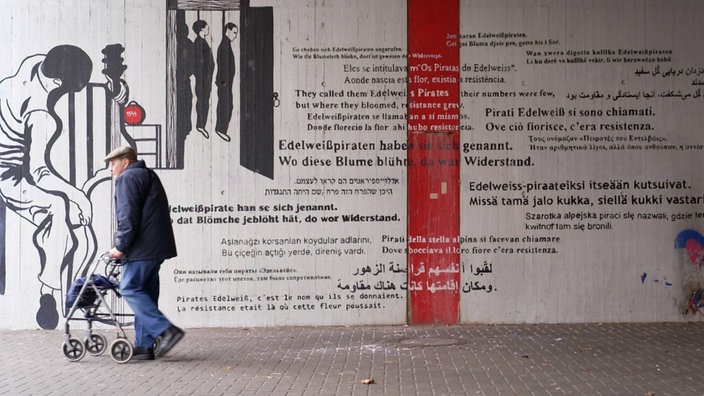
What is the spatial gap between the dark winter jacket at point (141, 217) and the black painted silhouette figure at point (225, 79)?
213 centimetres

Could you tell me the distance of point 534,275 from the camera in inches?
449

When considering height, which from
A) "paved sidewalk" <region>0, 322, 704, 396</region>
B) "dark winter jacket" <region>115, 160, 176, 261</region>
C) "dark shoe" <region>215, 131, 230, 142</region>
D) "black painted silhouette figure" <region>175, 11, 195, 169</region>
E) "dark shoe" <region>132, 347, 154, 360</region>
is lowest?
"paved sidewalk" <region>0, 322, 704, 396</region>

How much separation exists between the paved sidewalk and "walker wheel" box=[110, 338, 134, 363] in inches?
3.2

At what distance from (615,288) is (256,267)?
13.5ft

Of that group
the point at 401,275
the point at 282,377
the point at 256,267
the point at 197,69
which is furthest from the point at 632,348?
the point at 197,69

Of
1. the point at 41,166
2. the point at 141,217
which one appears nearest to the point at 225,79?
the point at 41,166

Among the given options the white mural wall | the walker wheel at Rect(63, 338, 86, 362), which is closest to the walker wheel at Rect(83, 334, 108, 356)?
the walker wheel at Rect(63, 338, 86, 362)

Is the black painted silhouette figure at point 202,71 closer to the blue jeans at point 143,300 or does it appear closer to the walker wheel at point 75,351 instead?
the blue jeans at point 143,300

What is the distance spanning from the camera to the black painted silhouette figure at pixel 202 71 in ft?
37.4

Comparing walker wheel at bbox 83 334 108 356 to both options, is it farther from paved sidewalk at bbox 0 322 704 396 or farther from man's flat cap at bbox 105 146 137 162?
man's flat cap at bbox 105 146 137 162

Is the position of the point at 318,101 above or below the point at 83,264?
above

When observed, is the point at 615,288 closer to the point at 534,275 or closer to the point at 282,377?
the point at 534,275

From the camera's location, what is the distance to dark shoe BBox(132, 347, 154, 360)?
9.14 meters

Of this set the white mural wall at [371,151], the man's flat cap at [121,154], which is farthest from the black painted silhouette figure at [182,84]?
the man's flat cap at [121,154]
